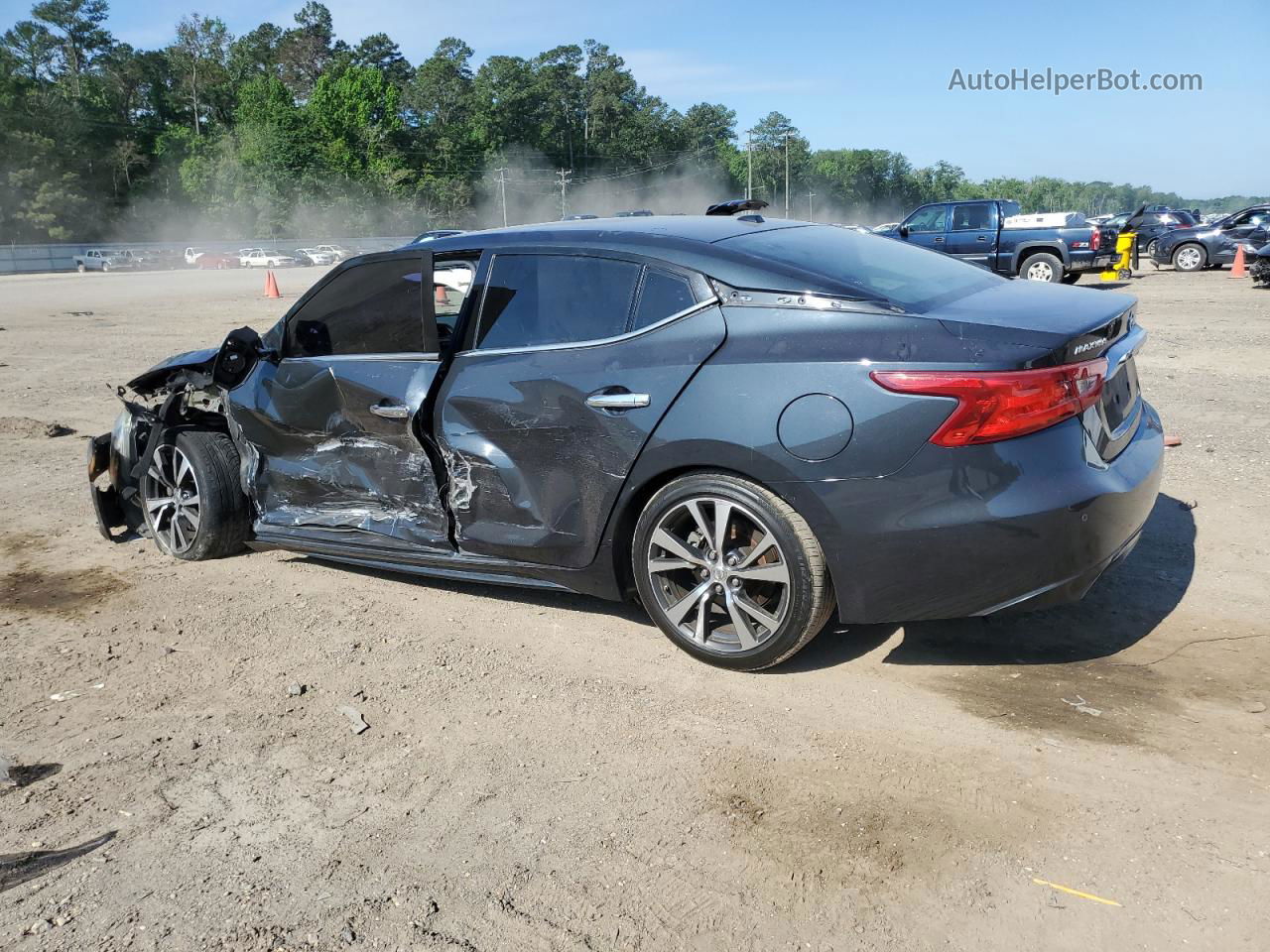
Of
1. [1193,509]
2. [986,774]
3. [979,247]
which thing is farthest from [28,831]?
[979,247]

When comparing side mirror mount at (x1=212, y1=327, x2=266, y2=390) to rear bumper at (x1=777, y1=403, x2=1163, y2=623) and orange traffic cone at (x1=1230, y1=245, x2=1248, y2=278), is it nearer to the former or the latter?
rear bumper at (x1=777, y1=403, x2=1163, y2=623)

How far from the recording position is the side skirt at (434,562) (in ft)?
13.5

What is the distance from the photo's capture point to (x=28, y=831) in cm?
304

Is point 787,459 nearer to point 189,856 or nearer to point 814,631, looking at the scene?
point 814,631

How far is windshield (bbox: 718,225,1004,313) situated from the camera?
3.68 meters

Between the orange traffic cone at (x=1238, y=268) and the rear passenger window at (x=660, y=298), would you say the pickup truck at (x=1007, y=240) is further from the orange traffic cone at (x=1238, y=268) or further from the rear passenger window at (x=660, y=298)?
the rear passenger window at (x=660, y=298)

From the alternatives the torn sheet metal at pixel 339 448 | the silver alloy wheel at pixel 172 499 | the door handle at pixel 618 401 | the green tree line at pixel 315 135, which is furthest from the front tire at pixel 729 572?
the green tree line at pixel 315 135

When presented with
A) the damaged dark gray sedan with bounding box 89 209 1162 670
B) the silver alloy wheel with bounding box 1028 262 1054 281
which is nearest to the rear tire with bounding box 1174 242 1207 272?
the silver alloy wheel with bounding box 1028 262 1054 281

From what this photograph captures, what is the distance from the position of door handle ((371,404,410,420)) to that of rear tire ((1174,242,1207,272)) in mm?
26077

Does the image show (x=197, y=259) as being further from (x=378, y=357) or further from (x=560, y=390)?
(x=560, y=390)

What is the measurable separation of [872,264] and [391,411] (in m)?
2.10

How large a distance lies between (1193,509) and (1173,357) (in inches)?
233

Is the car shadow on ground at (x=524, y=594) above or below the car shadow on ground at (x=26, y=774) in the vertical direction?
above

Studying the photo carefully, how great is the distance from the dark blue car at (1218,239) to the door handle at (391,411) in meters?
25.7
